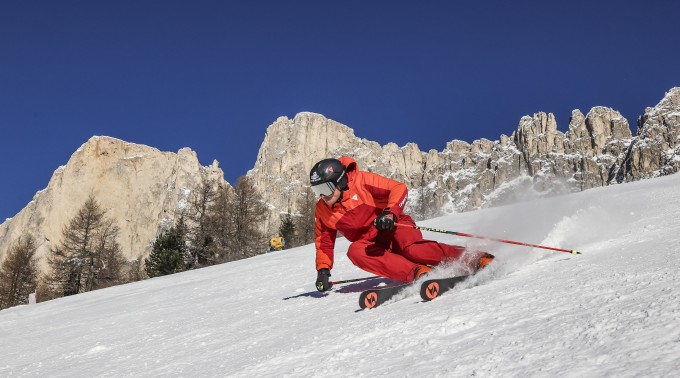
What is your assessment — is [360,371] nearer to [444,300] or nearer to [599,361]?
[599,361]

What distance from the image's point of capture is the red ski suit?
4.78 metres

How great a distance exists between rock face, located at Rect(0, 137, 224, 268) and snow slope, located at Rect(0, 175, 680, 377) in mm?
103138

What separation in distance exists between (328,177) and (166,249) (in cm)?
2888

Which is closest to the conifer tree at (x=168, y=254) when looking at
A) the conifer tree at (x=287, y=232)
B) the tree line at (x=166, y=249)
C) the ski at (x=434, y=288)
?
the tree line at (x=166, y=249)

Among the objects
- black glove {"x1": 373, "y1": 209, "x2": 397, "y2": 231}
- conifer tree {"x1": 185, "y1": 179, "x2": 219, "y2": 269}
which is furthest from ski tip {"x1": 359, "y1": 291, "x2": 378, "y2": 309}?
conifer tree {"x1": 185, "y1": 179, "x2": 219, "y2": 269}

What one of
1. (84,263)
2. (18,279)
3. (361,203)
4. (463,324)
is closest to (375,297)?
(361,203)

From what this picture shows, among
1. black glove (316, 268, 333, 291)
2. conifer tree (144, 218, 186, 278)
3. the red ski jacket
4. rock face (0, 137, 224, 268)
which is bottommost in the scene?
black glove (316, 268, 333, 291)

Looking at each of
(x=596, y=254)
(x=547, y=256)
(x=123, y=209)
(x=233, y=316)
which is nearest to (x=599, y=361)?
(x=596, y=254)

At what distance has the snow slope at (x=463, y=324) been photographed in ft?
6.43

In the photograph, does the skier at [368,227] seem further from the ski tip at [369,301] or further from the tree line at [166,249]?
the tree line at [166,249]

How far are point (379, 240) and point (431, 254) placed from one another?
0.64m

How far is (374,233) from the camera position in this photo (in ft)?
16.9

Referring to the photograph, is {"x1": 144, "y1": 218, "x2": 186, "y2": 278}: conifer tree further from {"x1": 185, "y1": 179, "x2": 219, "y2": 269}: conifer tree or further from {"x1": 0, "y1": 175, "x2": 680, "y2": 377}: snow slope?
{"x1": 0, "y1": 175, "x2": 680, "y2": 377}: snow slope

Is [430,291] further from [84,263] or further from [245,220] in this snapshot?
[84,263]
